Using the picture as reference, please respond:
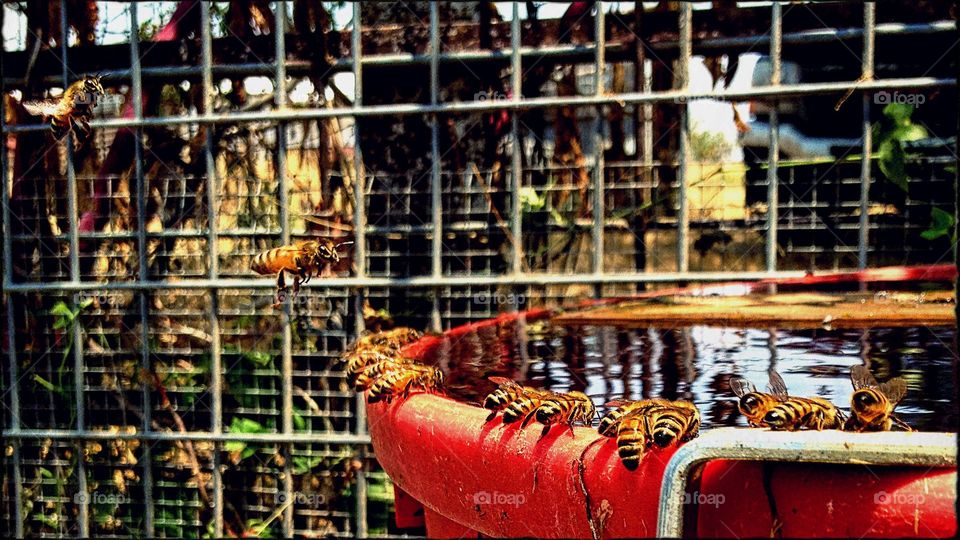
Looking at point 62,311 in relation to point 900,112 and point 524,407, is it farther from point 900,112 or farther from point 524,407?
point 524,407

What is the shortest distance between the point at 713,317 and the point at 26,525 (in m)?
4.55

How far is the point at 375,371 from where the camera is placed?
7.53 ft

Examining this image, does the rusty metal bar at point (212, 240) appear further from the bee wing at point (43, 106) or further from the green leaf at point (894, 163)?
the green leaf at point (894, 163)

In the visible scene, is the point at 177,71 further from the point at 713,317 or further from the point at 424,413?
the point at 424,413

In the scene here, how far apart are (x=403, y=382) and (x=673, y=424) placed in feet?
2.77

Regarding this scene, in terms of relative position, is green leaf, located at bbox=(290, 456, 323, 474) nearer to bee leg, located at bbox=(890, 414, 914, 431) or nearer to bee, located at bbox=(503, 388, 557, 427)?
bee, located at bbox=(503, 388, 557, 427)

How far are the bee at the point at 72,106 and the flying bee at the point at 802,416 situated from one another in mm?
3608

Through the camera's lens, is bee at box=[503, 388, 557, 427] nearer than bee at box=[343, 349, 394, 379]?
Yes

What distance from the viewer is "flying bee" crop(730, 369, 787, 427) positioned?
1.33 meters

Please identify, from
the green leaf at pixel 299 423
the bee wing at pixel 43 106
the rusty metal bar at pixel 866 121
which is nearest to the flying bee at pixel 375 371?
the bee wing at pixel 43 106

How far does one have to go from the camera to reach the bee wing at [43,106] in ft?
13.1

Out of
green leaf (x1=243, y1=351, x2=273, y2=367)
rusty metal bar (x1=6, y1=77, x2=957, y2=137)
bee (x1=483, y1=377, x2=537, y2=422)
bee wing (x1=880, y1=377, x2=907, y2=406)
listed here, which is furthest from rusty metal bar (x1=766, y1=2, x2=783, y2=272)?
bee wing (x1=880, y1=377, x2=907, y2=406)

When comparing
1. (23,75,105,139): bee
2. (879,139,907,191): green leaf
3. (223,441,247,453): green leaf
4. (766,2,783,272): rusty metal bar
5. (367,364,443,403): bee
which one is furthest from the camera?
(223,441,247,453): green leaf

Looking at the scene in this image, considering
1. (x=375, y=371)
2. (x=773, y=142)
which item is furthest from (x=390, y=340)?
(x=773, y=142)
